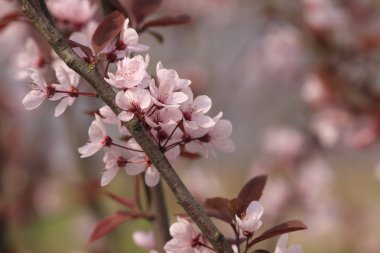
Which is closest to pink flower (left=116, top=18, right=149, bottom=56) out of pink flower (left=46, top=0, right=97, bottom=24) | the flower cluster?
the flower cluster

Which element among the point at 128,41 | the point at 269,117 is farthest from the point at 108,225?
the point at 269,117

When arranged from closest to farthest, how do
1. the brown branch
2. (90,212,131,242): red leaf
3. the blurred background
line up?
the brown branch → (90,212,131,242): red leaf → the blurred background

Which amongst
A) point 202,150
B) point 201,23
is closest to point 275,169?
point 201,23

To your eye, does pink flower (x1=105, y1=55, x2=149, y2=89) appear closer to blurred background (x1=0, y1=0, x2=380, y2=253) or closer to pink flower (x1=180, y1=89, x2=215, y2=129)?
pink flower (x1=180, y1=89, x2=215, y2=129)

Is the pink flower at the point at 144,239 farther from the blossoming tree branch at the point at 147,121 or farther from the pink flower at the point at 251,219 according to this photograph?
the pink flower at the point at 251,219

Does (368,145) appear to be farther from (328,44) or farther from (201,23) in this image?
(201,23)

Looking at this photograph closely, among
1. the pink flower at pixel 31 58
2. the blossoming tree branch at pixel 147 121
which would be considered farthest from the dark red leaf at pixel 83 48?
the pink flower at pixel 31 58
